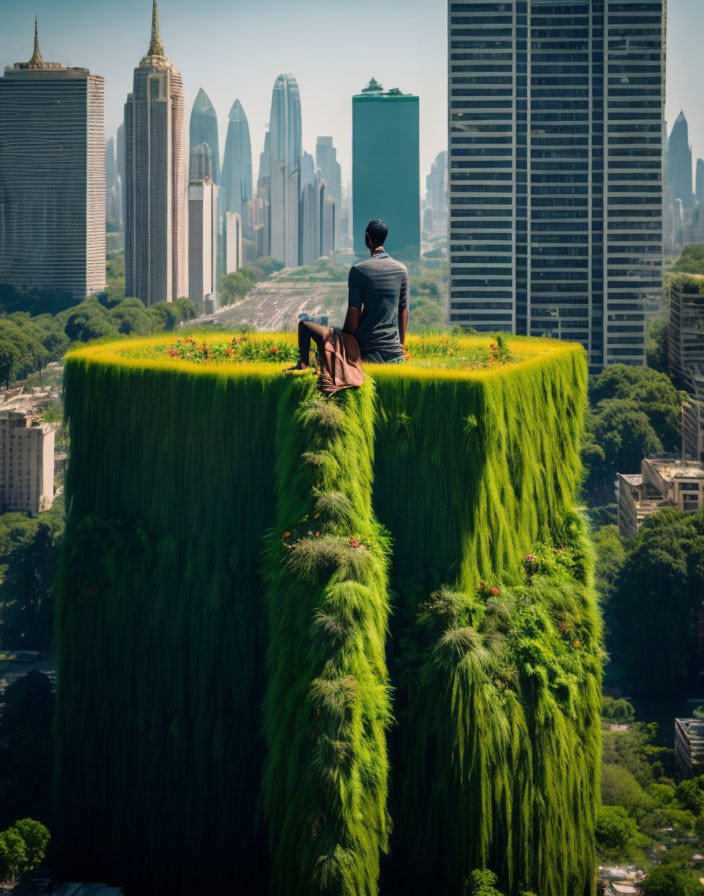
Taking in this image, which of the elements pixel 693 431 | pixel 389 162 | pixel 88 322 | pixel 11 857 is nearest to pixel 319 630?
pixel 11 857

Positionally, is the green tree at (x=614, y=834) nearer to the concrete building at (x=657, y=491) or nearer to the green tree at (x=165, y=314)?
the concrete building at (x=657, y=491)

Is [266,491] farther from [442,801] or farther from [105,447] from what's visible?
[442,801]

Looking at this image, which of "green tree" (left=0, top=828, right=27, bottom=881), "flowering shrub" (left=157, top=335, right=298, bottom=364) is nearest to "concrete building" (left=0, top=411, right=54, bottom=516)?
"green tree" (left=0, top=828, right=27, bottom=881)

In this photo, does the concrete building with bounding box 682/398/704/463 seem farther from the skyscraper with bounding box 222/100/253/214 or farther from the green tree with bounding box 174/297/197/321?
the skyscraper with bounding box 222/100/253/214

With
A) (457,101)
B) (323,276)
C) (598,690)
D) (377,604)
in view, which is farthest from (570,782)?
(323,276)

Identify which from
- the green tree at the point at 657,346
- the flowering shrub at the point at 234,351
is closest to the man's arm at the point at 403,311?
the flowering shrub at the point at 234,351

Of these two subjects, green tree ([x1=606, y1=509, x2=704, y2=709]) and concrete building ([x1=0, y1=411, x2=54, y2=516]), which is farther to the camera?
concrete building ([x1=0, y1=411, x2=54, y2=516])
